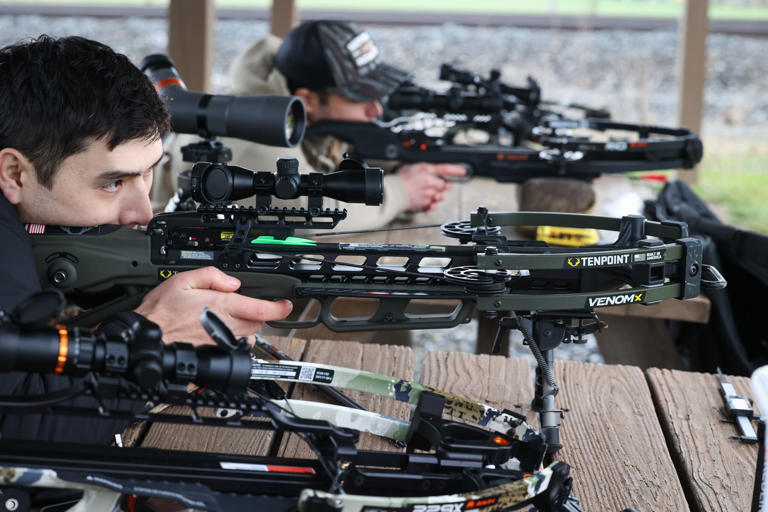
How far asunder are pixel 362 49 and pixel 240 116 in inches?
64.1

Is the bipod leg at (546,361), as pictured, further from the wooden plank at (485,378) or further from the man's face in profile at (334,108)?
the man's face in profile at (334,108)

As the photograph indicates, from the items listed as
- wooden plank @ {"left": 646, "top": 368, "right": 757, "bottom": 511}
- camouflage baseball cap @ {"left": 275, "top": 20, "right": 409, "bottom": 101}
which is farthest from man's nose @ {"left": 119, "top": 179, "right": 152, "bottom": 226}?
camouflage baseball cap @ {"left": 275, "top": 20, "right": 409, "bottom": 101}

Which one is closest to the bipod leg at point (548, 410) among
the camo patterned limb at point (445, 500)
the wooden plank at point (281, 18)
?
the camo patterned limb at point (445, 500)

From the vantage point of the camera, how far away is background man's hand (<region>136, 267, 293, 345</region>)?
2.08 meters

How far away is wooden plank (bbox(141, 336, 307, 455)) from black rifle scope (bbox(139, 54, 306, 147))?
923 mm

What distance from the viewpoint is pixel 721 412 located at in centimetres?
247

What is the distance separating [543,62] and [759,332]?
7.73m

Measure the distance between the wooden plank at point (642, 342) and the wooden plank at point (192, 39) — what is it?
9.68 feet

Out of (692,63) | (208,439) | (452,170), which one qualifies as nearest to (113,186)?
(208,439)

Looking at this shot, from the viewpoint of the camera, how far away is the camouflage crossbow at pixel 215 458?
1.53 m

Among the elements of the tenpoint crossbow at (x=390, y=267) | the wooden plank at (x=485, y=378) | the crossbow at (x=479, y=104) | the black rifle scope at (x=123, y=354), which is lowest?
the wooden plank at (x=485, y=378)

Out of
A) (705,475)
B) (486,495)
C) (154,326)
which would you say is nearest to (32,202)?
(154,326)

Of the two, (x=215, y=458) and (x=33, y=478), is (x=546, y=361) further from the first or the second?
(x=33, y=478)

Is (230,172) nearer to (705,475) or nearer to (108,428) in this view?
(108,428)
